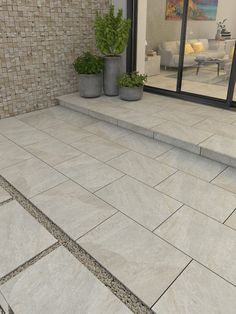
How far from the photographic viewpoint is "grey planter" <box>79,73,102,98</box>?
12.6ft

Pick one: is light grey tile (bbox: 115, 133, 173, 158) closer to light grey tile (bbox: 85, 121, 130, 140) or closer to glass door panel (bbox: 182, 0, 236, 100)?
light grey tile (bbox: 85, 121, 130, 140)

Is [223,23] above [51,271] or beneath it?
above

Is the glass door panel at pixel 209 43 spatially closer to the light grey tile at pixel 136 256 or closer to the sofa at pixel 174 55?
the sofa at pixel 174 55

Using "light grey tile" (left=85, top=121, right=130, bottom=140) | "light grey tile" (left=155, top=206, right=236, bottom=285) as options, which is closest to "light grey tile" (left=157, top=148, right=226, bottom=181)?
"light grey tile" (left=155, top=206, right=236, bottom=285)

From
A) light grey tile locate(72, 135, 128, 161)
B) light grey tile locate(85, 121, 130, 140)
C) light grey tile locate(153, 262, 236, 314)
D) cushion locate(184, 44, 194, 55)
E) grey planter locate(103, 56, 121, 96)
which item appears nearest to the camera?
light grey tile locate(153, 262, 236, 314)

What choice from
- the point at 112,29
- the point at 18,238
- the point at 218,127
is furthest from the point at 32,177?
the point at 112,29

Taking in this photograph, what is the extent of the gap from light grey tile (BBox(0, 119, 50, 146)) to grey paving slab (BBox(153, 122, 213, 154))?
4.24 ft

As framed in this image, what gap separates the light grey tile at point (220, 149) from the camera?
2394 mm

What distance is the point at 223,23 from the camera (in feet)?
23.6

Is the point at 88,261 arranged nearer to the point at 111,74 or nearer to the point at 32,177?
the point at 32,177

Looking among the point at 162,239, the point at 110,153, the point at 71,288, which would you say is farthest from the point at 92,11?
the point at 71,288

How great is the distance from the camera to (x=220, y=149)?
8.13ft

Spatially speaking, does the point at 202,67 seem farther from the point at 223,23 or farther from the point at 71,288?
the point at 71,288

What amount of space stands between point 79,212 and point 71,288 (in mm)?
595
